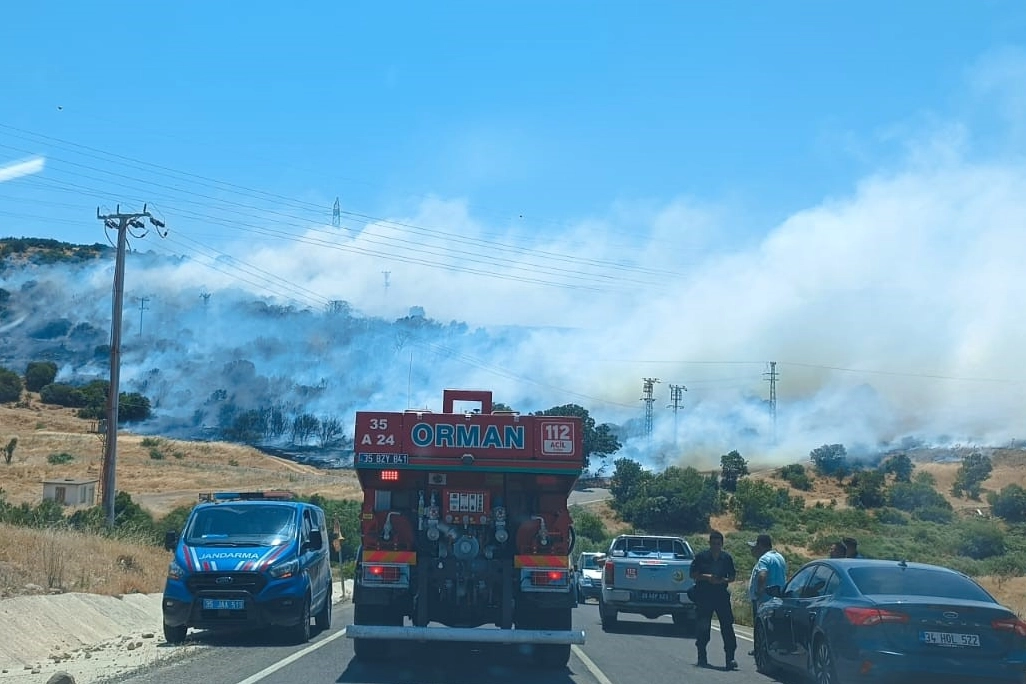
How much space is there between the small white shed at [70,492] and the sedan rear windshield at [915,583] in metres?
46.2

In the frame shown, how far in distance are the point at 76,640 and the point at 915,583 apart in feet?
37.6

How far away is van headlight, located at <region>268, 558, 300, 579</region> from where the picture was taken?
50.8 feet

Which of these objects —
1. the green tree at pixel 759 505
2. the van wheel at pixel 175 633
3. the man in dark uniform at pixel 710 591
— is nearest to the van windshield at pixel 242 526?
the van wheel at pixel 175 633

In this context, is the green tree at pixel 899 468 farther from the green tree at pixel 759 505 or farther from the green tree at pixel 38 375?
the green tree at pixel 38 375

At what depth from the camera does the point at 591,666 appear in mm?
14297

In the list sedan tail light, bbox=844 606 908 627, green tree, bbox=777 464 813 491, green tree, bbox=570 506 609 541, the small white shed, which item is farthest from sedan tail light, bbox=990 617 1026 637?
green tree, bbox=777 464 813 491

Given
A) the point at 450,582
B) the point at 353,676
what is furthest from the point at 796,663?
the point at 353,676

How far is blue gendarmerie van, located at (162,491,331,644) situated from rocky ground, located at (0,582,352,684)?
617 mm

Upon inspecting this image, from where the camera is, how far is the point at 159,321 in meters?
139

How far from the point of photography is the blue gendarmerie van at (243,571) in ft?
49.9

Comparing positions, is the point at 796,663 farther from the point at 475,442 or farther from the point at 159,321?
the point at 159,321

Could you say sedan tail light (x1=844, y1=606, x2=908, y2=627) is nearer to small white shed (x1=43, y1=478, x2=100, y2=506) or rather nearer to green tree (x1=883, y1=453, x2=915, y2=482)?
small white shed (x1=43, y1=478, x2=100, y2=506)

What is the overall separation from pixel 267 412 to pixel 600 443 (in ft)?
125

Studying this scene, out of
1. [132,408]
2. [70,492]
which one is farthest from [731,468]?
[132,408]
